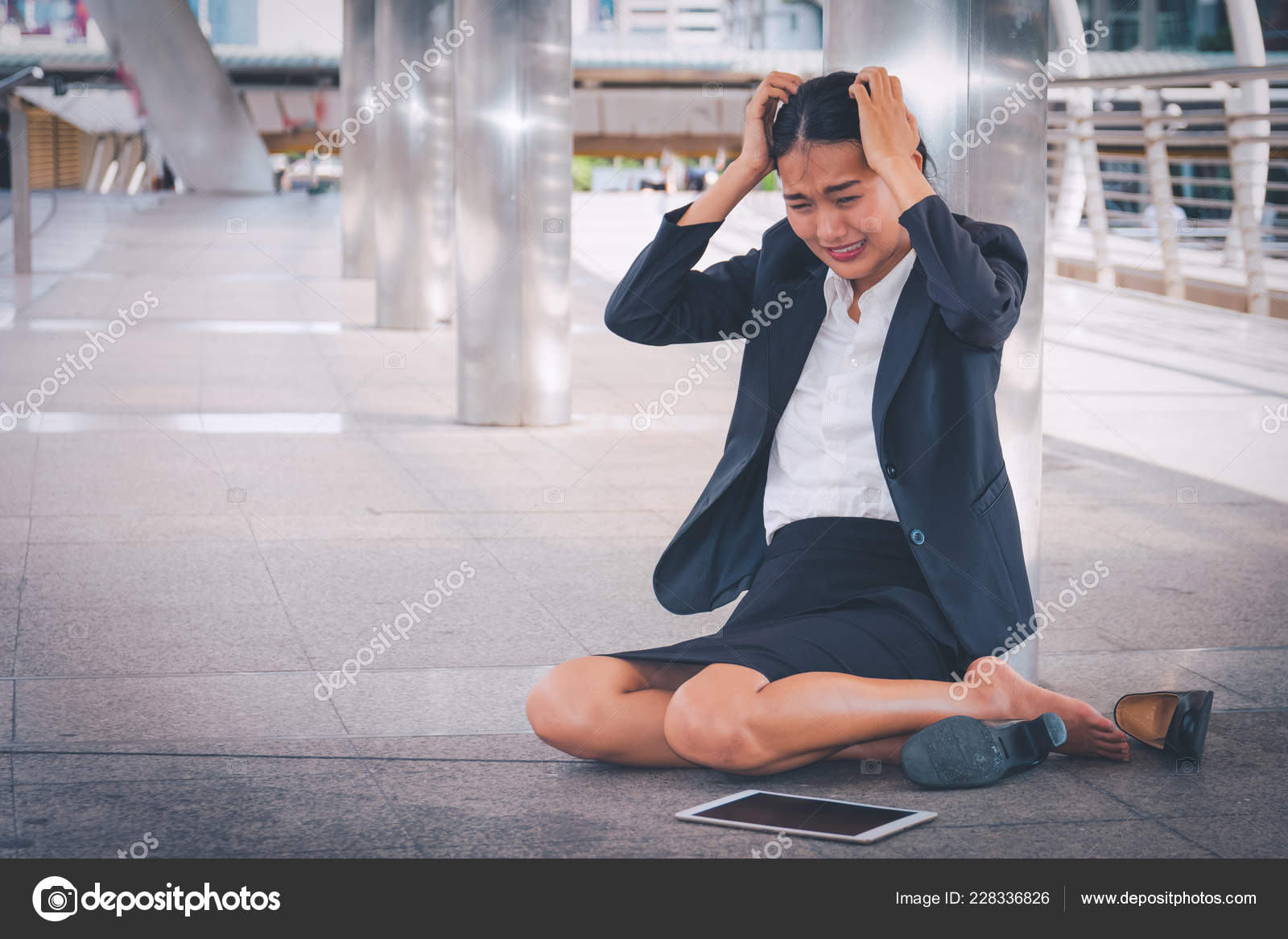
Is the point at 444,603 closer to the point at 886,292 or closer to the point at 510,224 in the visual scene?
the point at 886,292

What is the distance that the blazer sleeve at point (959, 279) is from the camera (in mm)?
2949

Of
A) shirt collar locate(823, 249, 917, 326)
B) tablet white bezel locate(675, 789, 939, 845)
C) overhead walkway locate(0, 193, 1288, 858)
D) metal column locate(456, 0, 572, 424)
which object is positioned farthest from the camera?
metal column locate(456, 0, 572, 424)

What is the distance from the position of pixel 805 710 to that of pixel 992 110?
5.42 feet

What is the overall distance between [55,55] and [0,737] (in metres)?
46.4

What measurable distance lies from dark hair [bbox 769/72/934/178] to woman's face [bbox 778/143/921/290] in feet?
0.06

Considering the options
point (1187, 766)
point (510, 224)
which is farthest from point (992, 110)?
point (510, 224)

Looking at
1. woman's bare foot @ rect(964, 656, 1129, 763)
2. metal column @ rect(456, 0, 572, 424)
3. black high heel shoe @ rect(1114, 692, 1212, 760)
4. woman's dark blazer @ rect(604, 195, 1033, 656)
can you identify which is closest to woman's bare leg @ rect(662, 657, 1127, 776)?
woman's bare foot @ rect(964, 656, 1129, 763)

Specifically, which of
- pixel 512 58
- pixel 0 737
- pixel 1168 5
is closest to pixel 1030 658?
pixel 0 737

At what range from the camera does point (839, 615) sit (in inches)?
126

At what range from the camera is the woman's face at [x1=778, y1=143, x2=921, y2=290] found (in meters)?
3.09

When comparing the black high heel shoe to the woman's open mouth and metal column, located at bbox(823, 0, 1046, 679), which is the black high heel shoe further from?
the woman's open mouth

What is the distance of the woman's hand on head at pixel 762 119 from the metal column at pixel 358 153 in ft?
51.2

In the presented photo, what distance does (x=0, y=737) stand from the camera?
135 inches

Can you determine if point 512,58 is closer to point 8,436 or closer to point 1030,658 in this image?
point 8,436
